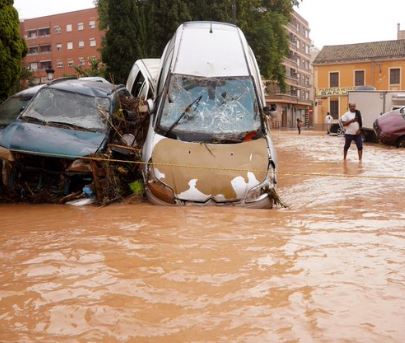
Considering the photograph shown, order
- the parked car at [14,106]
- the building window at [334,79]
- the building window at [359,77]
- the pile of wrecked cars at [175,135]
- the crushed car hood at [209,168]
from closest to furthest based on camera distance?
the crushed car hood at [209,168], the pile of wrecked cars at [175,135], the parked car at [14,106], the building window at [359,77], the building window at [334,79]

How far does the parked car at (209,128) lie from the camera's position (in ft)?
22.4

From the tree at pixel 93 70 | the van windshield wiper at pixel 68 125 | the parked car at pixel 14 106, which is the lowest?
the van windshield wiper at pixel 68 125

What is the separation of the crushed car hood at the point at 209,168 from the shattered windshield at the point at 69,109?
4.64 feet

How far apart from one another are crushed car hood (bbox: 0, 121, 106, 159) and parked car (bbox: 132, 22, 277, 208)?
33.0 inches

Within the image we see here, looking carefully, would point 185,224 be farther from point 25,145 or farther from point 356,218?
point 25,145

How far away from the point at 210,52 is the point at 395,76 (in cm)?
4612

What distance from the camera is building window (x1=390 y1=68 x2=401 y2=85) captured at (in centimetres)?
5016

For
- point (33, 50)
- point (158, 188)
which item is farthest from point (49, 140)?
point (33, 50)

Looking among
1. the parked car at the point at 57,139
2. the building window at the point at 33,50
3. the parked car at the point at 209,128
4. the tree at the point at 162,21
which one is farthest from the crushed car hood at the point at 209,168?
the building window at the point at 33,50

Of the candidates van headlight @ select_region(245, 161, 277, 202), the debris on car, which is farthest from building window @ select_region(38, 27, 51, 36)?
van headlight @ select_region(245, 161, 277, 202)

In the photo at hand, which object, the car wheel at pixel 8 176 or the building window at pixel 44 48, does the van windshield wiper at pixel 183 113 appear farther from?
the building window at pixel 44 48

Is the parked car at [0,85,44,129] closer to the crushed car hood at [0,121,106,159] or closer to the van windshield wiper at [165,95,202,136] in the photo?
the crushed car hood at [0,121,106,159]

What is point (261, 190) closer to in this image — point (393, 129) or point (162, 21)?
point (162, 21)

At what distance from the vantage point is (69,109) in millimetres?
8336
